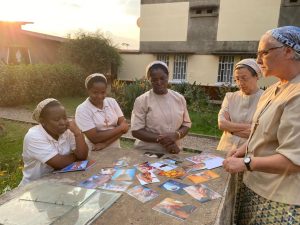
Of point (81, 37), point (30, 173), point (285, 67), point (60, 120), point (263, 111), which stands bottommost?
point (30, 173)

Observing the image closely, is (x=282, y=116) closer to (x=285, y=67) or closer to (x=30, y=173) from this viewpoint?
(x=285, y=67)

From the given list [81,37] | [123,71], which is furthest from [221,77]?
[81,37]

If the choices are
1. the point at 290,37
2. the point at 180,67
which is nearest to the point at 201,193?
the point at 290,37

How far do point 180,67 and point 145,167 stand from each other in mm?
13689

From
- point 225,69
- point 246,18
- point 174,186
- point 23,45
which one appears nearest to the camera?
point 174,186

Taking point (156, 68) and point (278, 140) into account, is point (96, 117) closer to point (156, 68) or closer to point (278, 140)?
point (156, 68)

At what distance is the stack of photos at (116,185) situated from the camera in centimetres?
206

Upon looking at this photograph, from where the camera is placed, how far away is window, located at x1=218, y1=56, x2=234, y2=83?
14.5 m

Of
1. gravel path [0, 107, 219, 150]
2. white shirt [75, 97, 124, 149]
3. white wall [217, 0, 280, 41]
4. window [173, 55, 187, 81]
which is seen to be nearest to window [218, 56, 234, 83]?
white wall [217, 0, 280, 41]

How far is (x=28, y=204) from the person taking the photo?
5.87 ft

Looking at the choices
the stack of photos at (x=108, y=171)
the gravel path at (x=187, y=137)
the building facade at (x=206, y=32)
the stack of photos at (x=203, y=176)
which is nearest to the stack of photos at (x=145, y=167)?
the stack of photos at (x=108, y=171)

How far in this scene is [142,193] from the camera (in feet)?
6.56

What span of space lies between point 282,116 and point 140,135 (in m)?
1.65

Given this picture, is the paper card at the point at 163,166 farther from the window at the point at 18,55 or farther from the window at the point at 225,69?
the window at the point at 18,55
